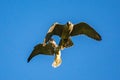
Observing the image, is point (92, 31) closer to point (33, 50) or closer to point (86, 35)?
point (86, 35)

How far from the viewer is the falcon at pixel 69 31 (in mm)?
16578

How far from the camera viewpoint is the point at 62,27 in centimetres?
1723

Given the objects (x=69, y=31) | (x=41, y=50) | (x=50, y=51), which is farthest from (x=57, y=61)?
(x=69, y=31)

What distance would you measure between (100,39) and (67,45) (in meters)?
1.75

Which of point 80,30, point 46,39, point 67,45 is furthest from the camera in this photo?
point 80,30

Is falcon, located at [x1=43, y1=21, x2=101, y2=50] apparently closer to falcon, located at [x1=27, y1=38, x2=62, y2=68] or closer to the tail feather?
the tail feather

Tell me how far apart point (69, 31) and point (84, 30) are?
0.97m

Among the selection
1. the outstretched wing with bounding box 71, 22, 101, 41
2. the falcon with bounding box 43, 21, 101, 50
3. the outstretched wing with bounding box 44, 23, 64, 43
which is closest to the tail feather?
the falcon with bounding box 43, 21, 101, 50

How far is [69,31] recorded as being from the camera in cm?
1705

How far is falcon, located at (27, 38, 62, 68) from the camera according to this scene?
1692cm

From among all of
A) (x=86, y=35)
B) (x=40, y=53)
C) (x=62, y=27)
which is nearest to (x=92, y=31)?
(x=86, y=35)

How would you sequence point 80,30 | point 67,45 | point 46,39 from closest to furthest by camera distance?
point 46,39 → point 67,45 → point 80,30

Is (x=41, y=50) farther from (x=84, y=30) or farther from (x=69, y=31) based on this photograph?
(x=84, y=30)

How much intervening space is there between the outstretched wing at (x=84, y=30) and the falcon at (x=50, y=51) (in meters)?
1.20
